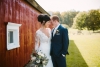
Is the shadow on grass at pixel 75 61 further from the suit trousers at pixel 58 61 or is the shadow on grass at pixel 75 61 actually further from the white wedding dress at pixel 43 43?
the white wedding dress at pixel 43 43

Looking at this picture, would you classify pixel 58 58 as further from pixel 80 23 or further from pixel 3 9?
pixel 80 23

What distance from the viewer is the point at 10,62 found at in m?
5.35

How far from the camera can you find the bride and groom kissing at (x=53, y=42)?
4516 mm

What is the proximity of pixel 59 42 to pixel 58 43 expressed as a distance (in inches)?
1.6

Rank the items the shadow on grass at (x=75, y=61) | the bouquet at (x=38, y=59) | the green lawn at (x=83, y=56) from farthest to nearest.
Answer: the green lawn at (x=83, y=56) < the shadow on grass at (x=75, y=61) < the bouquet at (x=38, y=59)

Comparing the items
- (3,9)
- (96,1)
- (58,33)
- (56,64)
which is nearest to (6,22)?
(3,9)

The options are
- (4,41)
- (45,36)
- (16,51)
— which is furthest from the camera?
(16,51)

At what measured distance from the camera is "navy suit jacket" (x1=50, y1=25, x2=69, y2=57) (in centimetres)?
455

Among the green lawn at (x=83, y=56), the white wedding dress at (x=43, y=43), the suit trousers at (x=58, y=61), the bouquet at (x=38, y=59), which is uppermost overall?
the white wedding dress at (x=43, y=43)

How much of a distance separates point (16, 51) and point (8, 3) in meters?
1.91

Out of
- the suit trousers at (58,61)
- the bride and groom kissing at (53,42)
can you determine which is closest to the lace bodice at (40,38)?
the bride and groom kissing at (53,42)

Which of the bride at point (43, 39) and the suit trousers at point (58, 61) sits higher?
the bride at point (43, 39)

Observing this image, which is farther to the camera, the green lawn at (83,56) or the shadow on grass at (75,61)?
the green lawn at (83,56)

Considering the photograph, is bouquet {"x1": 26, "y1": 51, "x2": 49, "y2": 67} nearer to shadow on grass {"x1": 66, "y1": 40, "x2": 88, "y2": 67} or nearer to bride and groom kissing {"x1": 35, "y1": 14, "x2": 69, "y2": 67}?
bride and groom kissing {"x1": 35, "y1": 14, "x2": 69, "y2": 67}
